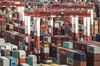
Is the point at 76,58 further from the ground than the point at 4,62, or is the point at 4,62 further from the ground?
the point at 4,62

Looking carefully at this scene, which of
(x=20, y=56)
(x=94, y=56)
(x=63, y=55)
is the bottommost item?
(x=63, y=55)

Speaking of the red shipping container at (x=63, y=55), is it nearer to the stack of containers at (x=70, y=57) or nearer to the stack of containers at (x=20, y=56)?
the stack of containers at (x=70, y=57)

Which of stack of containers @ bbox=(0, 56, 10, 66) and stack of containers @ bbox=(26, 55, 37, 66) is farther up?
stack of containers @ bbox=(0, 56, 10, 66)

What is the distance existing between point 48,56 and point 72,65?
272 inches

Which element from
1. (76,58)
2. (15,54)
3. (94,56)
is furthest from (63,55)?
(15,54)

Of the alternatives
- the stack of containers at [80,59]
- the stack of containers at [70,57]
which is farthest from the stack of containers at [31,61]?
the stack of containers at [80,59]

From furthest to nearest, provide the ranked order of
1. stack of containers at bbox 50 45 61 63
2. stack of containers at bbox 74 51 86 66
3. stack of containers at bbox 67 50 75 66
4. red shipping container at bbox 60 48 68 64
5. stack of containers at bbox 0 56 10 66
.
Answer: stack of containers at bbox 50 45 61 63 → red shipping container at bbox 60 48 68 64 → stack of containers at bbox 67 50 75 66 → stack of containers at bbox 74 51 86 66 → stack of containers at bbox 0 56 10 66

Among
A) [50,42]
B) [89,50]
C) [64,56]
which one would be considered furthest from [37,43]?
[89,50]

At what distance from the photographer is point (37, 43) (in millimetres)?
46750

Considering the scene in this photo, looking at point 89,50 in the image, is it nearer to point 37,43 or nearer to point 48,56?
point 48,56

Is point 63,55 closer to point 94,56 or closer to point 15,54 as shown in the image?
point 94,56

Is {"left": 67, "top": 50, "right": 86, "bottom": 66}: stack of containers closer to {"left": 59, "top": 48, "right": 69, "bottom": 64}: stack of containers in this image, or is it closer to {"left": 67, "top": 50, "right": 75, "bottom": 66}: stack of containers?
{"left": 67, "top": 50, "right": 75, "bottom": 66}: stack of containers

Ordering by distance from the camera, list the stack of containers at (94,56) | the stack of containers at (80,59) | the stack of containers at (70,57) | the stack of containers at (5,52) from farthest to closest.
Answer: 1. the stack of containers at (5,52)
2. the stack of containers at (70,57)
3. the stack of containers at (94,56)
4. the stack of containers at (80,59)

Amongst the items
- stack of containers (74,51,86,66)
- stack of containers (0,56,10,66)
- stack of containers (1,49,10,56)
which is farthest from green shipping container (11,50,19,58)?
stack of containers (74,51,86,66)
